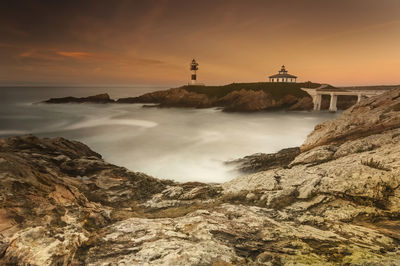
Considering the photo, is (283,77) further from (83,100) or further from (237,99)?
(83,100)

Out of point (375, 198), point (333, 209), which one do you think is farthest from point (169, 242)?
point (375, 198)

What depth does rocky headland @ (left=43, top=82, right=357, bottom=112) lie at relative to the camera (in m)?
60.2

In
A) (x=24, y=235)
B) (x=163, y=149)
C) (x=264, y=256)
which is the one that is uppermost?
(x=24, y=235)

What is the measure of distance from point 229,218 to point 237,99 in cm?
6138

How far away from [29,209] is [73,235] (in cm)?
129

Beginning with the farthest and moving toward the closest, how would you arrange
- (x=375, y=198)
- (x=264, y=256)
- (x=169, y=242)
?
(x=375, y=198) → (x=169, y=242) → (x=264, y=256)

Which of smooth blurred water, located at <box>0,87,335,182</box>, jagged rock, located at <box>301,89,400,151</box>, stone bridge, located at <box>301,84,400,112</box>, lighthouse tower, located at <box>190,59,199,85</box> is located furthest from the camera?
lighthouse tower, located at <box>190,59,199,85</box>

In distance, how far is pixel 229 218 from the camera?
216 inches

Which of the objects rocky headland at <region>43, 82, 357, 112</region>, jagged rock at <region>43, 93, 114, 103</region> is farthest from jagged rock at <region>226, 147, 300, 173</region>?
jagged rock at <region>43, 93, 114, 103</region>

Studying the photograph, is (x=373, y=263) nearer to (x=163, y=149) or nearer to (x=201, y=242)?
(x=201, y=242)

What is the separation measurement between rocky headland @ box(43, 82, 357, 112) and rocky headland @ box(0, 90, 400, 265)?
170 ft

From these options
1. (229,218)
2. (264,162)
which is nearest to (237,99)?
(264,162)

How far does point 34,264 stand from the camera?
3590mm

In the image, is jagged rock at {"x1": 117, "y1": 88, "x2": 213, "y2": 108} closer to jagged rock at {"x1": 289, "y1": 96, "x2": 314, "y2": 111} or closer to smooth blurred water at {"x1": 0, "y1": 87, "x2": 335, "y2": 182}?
jagged rock at {"x1": 289, "y1": 96, "x2": 314, "y2": 111}
